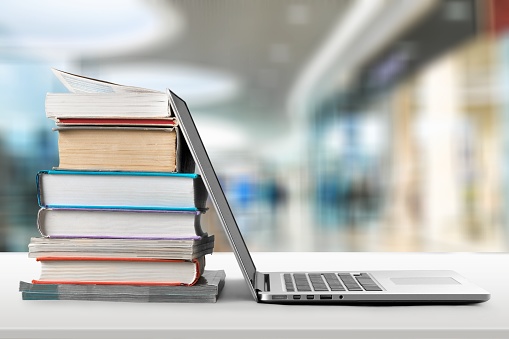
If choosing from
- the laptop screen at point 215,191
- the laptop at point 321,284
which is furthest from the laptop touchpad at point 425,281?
the laptop screen at point 215,191

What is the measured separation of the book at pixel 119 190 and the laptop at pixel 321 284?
0.04 metres

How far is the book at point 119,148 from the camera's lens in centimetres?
86

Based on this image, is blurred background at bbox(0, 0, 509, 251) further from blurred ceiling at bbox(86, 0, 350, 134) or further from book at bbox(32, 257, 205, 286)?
book at bbox(32, 257, 205, 286)

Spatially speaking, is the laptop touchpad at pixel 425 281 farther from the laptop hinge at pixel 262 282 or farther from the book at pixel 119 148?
the book at pixel 119 148

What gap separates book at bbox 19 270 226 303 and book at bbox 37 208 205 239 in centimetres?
7

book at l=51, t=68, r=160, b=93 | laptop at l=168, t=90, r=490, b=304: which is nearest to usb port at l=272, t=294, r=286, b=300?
laptop at l=168, t=90, r=490, b=304

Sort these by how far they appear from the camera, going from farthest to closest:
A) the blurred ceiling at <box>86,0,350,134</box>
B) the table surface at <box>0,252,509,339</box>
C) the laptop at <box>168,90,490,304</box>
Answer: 1. the blurred ceiling at <box>86,0,350,134</box>
2. the laptop at <box>168,90,490,304</box>
3. the table surface at <box>0,252,509,339</box>

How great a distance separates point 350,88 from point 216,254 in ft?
21.1

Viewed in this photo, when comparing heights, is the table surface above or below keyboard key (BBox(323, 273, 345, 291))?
below

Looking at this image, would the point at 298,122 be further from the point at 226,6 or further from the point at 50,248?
the point at 50,248

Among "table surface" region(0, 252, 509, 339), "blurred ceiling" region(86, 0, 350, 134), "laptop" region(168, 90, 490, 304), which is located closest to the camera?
"table surface" region(0, 252, 509, 339)

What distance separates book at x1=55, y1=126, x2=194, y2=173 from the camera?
86 cm

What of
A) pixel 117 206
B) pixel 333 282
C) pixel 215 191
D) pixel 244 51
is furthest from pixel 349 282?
pixel 244 51

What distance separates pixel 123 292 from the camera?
2.72ft
